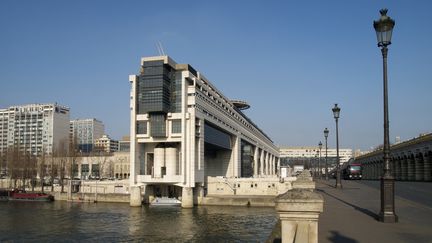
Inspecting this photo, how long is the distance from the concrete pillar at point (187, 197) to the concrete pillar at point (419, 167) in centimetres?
3678

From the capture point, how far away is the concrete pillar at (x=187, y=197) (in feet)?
238

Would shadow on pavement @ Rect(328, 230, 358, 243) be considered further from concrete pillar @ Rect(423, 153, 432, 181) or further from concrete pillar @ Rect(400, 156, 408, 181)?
concrete pillar @ Rect(400, 156, 408, 181)

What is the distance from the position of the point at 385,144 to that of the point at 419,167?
2264 inches

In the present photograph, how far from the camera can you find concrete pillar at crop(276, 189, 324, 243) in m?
7.09

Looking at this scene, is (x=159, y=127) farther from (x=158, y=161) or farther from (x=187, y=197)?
(x=187, y=197)

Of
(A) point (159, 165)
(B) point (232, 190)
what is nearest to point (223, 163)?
(B) point (232, 190)

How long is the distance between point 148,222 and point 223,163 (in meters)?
63.6

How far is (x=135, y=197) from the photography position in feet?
244

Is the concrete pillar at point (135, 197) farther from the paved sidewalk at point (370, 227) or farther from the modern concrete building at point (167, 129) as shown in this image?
the paved sidewalk at point (370, 227)

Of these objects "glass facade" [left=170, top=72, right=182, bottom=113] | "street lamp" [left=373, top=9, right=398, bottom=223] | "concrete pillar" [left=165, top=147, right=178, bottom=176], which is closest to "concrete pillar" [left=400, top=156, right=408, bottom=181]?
"concrete pillar" [left=165, top=147, right=178, bottom=176]

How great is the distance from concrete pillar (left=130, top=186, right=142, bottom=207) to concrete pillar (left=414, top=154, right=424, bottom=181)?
45.8 m

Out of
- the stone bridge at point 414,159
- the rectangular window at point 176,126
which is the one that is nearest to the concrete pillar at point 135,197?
the rectangular window at point 176,126

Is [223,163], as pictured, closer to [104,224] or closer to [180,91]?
[180,91]

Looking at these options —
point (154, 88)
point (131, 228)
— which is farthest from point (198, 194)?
Result: point (131, 228)
